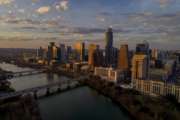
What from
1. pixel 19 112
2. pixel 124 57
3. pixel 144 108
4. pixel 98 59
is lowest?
pixel 144 108

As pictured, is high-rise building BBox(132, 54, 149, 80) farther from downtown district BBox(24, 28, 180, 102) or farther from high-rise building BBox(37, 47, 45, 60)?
high-rise building BBox(37, 47, 45, 60)

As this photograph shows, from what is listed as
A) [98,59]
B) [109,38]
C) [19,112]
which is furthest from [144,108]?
[109,38]

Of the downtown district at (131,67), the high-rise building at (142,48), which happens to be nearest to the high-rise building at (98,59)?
the downtown district at (131,67)

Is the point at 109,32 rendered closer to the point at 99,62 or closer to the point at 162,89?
the point at 99,62

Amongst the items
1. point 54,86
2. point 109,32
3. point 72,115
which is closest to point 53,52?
point 109,32

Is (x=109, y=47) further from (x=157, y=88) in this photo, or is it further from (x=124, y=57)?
(x=157, y=88)

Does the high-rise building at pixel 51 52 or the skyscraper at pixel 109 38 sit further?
the high-rise building at pixel 51 52

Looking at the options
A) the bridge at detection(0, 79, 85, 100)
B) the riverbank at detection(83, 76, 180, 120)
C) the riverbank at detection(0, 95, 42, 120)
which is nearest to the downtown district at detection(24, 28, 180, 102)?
the riverbank at detection(83, 76, 180, 120)

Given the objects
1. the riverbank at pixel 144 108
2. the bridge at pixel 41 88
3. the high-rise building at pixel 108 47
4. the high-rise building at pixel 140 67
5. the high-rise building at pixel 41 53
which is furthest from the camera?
the high-rise building at pixel 41 53

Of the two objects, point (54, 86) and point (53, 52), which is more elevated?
point (53, 52)

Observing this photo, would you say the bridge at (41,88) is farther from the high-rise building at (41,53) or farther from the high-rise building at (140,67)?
the high-rise building at (41,53)

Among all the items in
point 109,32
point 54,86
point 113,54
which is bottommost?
point 54,86
